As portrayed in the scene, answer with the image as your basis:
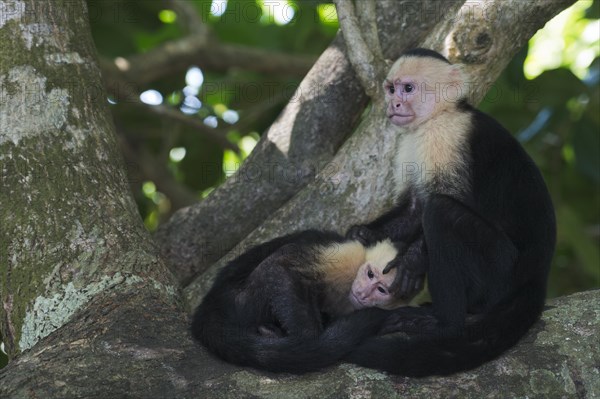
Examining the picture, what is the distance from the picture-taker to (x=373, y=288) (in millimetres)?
3285

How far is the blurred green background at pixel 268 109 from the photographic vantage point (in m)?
4.62

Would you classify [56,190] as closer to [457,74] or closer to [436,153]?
[436,153]

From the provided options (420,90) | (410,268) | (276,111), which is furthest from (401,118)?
(276,111)

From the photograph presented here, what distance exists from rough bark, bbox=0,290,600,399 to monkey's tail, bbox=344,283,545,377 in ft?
0.10

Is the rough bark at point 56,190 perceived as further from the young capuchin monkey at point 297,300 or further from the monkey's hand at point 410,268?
the monkey's hand at point 410,268

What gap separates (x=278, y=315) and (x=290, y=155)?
1.13 m

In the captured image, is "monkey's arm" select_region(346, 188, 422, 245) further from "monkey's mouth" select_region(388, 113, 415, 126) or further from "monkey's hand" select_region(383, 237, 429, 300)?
"monkey's mouth" select_region(388, 113, 415, 126)

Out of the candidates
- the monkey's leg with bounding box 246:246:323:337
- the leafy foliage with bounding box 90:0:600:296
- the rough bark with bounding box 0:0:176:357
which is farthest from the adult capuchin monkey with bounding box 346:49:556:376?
the leafy foliage with bounding box 90:0:600:296

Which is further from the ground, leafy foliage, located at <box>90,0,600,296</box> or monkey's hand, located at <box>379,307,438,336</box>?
leafy foliage, located at <box>90,0,600,296</box>

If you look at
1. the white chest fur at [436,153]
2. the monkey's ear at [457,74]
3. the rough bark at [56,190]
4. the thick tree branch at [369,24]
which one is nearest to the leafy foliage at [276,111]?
the thick tree branch at [369,24]

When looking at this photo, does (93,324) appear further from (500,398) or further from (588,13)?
(588,13)

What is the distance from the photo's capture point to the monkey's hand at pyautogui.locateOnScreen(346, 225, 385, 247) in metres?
3.44

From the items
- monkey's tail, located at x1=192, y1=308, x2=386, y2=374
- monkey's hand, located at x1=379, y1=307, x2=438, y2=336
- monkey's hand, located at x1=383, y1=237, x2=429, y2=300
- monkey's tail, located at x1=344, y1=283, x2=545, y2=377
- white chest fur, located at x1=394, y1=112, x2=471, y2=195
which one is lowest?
monkey's tail, located at x1=344, y1=283, x2=545, y2=377

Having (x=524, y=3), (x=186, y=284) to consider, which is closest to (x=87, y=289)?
(x=186, y=284)
